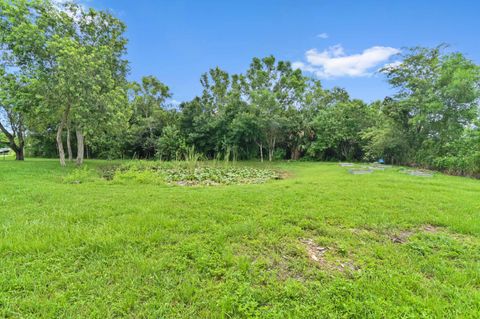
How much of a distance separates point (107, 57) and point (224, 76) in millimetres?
9053

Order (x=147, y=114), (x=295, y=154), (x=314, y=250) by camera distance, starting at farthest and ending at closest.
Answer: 1. (x=147, y=114)
2. (x=295, y=154)
3. (x=314, y=250)

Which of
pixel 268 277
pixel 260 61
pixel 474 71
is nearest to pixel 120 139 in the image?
pixel 260 61

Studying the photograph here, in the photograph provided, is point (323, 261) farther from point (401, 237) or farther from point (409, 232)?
point (409, 232)

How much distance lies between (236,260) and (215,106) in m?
16.2

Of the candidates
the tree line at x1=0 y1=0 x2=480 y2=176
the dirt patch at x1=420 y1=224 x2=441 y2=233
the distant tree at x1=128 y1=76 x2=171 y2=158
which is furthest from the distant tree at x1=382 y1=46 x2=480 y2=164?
the distant tree at x1=128 y1=76 x2=171 y2=158

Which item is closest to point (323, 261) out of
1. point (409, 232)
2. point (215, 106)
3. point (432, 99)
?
point (409, 232)

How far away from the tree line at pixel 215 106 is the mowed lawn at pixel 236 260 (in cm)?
626

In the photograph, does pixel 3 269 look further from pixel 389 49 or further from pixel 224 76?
pixel 224 76

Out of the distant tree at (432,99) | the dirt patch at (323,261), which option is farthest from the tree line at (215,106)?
the dirt patch at (323,261)

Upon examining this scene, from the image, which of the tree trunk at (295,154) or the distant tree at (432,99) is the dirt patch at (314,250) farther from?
the tree trunk at (295,154)

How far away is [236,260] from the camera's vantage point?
2047 mm

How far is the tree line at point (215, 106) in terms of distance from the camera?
7816 millimetres

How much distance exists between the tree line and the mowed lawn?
246 inches

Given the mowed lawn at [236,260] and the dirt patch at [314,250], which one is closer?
the mowed lawn at [236,260]
